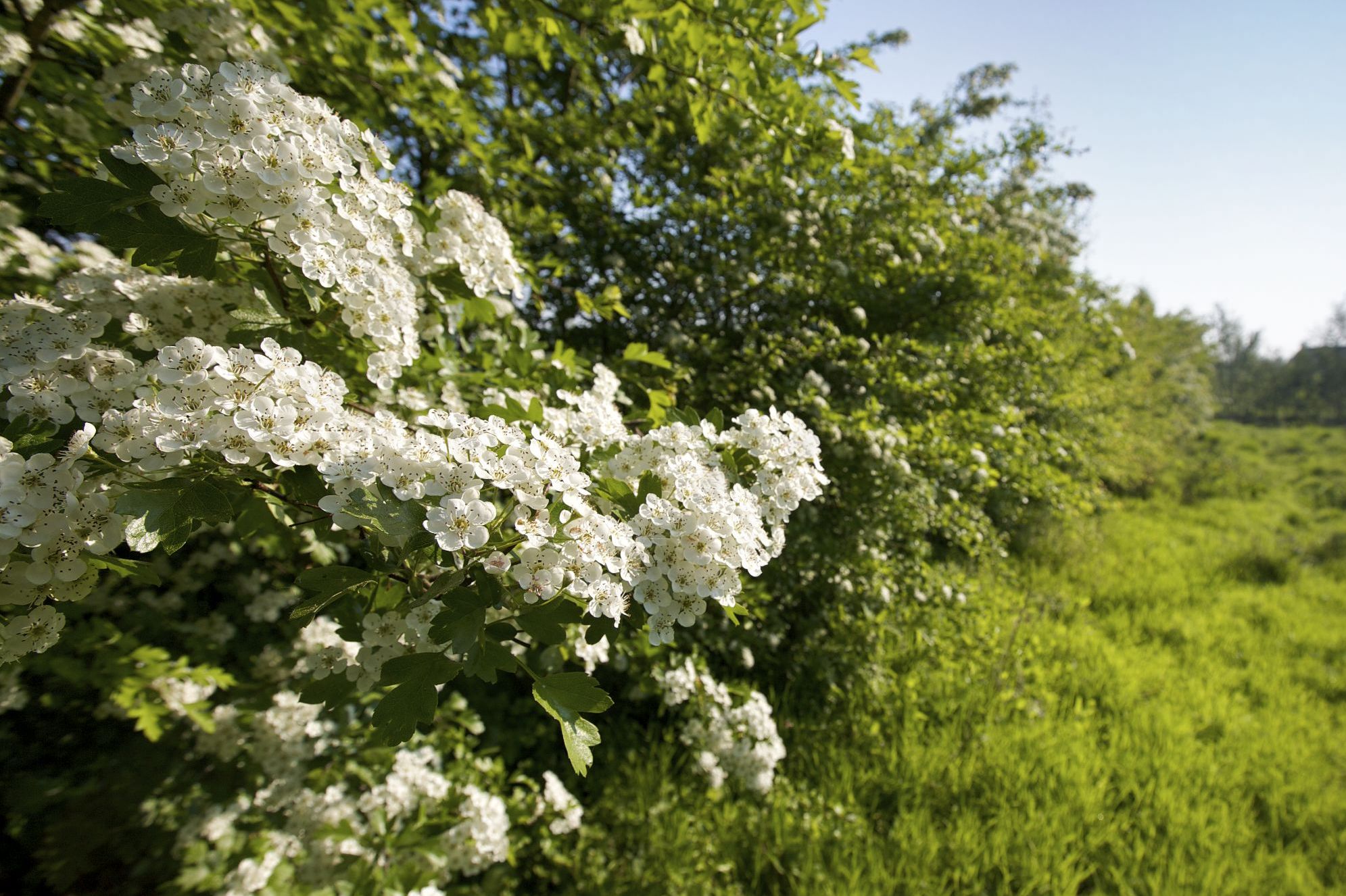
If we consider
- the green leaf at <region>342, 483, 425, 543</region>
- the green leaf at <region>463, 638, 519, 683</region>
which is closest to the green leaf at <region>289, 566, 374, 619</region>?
the green leaf at <region>342, 483, 425, 543</region>

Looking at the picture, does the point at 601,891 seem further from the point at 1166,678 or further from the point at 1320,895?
the point at 1166,678

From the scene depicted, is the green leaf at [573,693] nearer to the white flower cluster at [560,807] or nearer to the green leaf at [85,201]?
the green leaf at [85,201]

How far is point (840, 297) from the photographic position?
3.69 metres

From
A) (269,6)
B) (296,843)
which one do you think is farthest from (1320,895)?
(269,6)

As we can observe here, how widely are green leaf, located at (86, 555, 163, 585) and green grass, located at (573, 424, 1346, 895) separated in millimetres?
2588

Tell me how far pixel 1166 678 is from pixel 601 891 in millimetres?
4984

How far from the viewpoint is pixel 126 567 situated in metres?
0.99

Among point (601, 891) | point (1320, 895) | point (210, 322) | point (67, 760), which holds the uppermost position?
point (210, 322)

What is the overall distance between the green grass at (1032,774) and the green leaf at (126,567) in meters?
2.59

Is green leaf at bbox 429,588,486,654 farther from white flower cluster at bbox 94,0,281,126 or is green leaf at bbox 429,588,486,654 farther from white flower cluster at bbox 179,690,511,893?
white flower cluster at bbox 179,690,511,893

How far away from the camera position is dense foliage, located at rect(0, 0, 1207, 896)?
1.03m

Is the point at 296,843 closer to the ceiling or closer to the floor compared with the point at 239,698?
closer to the floor

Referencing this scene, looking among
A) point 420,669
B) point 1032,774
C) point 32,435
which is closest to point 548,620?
point 420,669

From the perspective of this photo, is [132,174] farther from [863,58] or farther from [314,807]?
[314,807]
